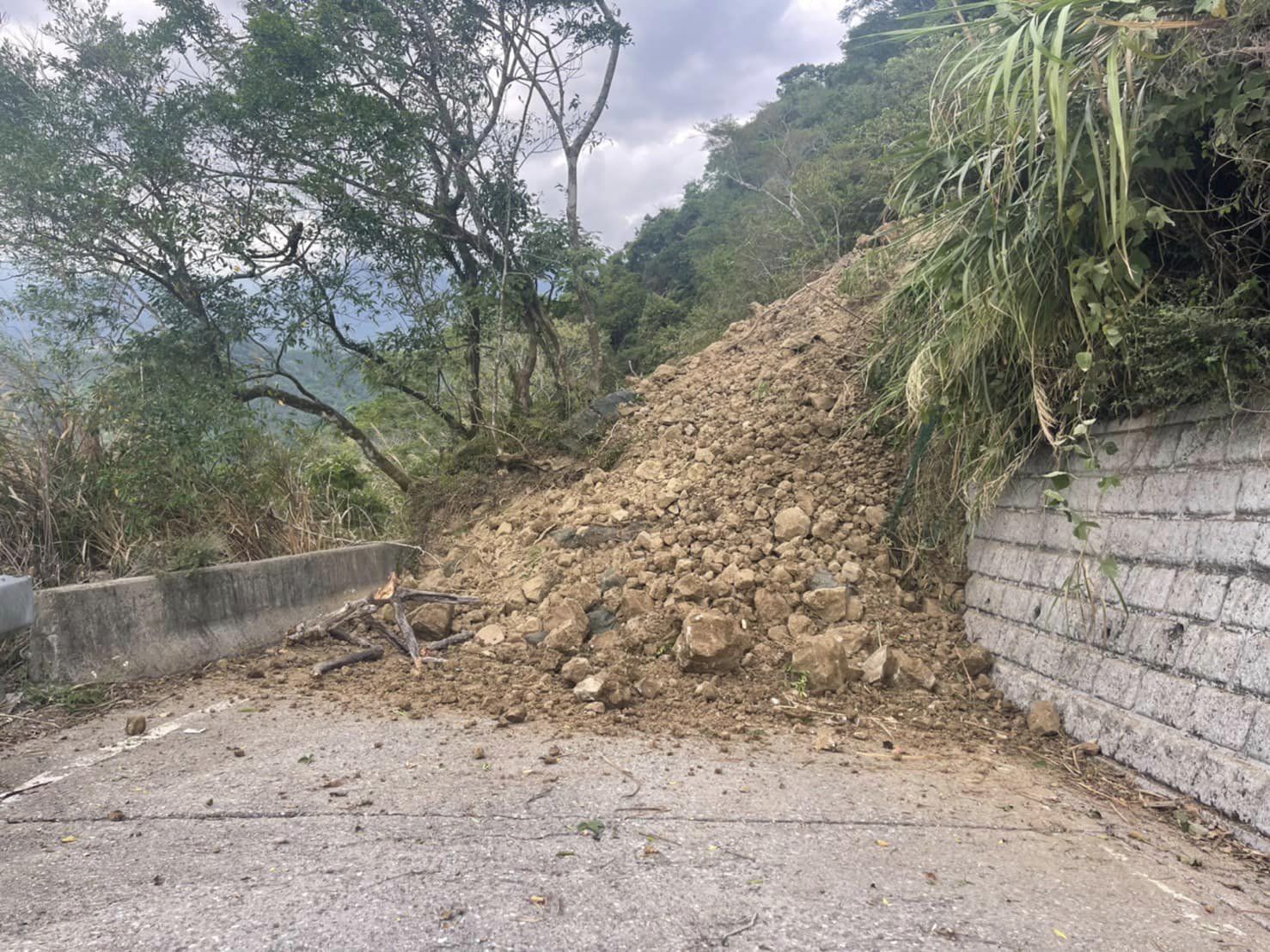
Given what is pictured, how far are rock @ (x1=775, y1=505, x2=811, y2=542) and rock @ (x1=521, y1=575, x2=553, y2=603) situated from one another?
1.47m

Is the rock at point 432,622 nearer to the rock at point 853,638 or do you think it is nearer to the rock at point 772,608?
the rock at point 772,608

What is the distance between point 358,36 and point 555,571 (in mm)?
5187

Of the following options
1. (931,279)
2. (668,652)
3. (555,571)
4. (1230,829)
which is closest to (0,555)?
(555,571)

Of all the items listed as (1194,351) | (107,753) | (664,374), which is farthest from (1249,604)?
(664,374)

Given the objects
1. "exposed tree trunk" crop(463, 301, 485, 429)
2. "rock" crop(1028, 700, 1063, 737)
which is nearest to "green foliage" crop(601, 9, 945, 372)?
"rock" crop(1028, 700, 1063, 737)

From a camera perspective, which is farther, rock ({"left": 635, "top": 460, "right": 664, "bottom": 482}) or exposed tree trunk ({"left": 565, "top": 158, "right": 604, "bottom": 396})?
exposed tree trunk ({"left": 565, "top": 158, "right": 604, "bottom": 396})

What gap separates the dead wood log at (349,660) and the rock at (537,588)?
92 centimetres

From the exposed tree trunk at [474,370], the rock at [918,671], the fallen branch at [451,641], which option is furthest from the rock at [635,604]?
the exposed tree trunk at [474,370]

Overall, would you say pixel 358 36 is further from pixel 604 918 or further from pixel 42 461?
pixel 604 918

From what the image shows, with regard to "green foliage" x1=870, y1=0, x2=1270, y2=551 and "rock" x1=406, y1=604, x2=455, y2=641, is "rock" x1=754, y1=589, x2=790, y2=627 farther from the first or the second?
"rock" x1=406, y1=604, x2=455, y2=641

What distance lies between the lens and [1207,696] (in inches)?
103

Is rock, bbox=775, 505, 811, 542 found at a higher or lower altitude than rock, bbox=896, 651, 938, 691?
higher

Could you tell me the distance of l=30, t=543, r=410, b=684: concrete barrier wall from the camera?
149 inches

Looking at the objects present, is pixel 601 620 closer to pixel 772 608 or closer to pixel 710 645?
pixel 710 645
